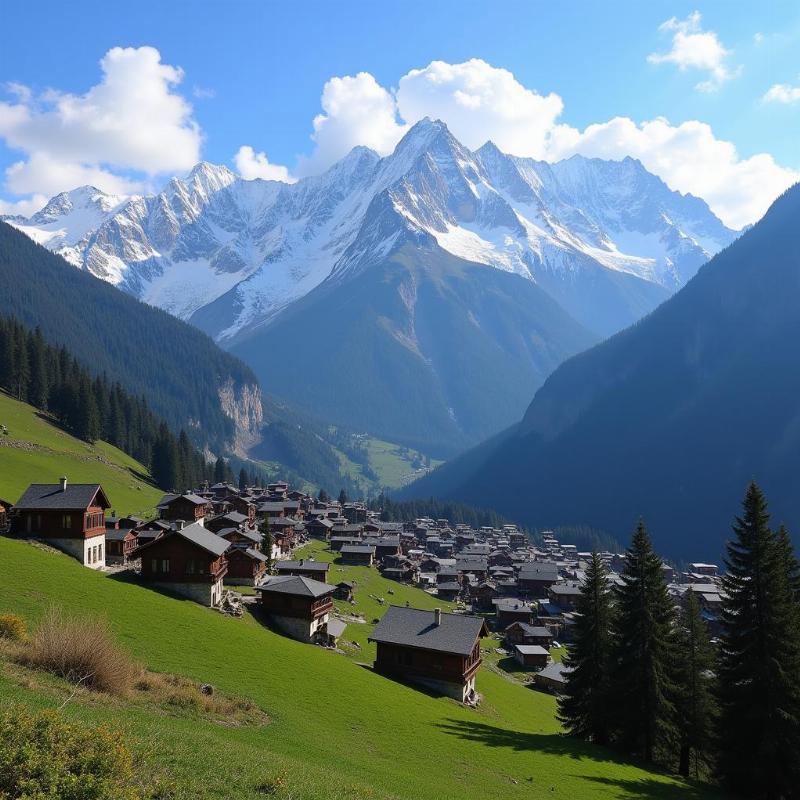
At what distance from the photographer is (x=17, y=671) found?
2738cm

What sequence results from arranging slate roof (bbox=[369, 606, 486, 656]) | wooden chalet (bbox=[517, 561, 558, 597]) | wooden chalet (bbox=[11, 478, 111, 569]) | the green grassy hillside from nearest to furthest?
slate roof (bbox=[369, 606, 486, 656])
wooden chalet (bbox=[11, 478, 111, 569])
the green grassy hillside
wooden chalet (bbox=[517, 561, 558, 597])

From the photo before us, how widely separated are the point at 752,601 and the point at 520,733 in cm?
1886

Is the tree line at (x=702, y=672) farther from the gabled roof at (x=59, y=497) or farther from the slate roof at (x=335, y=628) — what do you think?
the gabled roof at (x=59, y=497)

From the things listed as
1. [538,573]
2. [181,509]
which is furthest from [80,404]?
[538,573]

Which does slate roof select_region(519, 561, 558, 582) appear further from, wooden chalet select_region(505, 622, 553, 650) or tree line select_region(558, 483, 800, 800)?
tree line select_region(558, 483, 800, 800)

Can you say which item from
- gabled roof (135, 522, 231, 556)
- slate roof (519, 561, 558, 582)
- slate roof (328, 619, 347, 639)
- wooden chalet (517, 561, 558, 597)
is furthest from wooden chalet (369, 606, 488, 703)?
slate roof (519, 561, 558, 582)

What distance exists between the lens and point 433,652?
5775 centimetres

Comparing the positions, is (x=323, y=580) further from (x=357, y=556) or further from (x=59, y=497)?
(x=357, y=556)

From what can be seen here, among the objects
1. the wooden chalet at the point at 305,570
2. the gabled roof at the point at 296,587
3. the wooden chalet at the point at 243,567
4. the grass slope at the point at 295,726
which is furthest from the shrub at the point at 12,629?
the wooden chalet at the point at 305,570

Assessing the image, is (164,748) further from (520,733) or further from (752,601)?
(752,601)

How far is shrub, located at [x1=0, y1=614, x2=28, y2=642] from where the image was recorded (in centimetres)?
3150

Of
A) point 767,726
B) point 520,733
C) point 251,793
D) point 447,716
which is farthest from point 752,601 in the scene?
point 251,793

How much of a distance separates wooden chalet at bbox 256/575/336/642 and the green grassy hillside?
4489cm

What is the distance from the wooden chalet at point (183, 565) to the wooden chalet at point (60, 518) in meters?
6.36
